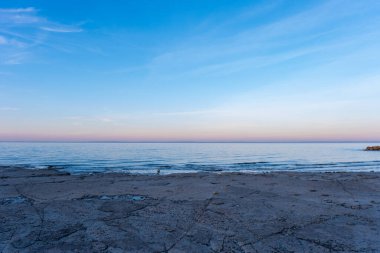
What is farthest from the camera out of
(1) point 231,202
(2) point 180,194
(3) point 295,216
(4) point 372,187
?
(4) point 372,187

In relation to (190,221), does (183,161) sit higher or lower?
lower

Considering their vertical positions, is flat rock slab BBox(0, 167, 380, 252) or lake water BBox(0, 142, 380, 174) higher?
flat rock slab BBox(0, 167, 380, 252)

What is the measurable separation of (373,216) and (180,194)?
20.6ft

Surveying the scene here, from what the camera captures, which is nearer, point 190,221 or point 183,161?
point 190,221

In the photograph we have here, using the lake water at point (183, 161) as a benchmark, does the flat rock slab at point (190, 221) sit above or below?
above

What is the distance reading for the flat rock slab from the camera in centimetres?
554

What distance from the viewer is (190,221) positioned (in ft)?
23.2

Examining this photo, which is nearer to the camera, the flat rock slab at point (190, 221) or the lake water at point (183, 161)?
the flat rock slab at point (190, 221)

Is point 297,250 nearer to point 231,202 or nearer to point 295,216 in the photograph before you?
point 295,216

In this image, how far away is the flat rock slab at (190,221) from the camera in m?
5.54

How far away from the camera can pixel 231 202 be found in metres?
9.30

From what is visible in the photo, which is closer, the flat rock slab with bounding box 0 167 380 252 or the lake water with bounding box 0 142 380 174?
the flat rock slab with bounding box 0 167 380 252

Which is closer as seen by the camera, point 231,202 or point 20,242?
point 20,242

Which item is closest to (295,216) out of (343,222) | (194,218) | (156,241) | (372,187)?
(343,222)
